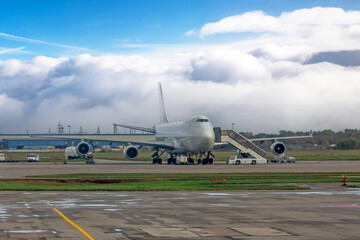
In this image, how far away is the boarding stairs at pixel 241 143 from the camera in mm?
95438

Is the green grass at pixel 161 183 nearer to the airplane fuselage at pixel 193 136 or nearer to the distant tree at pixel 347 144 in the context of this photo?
the airplane fuselage at pixel 193 136

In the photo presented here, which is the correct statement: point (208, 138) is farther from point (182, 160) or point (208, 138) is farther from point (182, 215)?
point (182, 215)

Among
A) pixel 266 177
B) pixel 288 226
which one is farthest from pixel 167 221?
pixel 266 177

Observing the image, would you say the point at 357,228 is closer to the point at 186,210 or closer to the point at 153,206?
the point at 186,210

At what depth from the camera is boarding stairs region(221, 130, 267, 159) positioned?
9544 centimetres

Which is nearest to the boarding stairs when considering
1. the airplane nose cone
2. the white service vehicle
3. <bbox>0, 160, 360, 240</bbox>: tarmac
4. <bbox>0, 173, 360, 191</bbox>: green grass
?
the white service vehicle

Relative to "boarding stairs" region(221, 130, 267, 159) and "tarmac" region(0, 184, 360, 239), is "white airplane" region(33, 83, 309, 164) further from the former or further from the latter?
"tarmac" region(0, 184, 360, 239)

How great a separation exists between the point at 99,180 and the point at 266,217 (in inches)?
1151

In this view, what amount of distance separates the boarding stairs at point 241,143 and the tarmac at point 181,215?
58708mm

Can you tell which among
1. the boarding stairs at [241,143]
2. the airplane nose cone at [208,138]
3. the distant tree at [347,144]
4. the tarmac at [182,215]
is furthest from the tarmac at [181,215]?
the distant tree at [347,144]

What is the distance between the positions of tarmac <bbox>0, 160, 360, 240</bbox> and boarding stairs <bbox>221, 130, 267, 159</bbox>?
5871 centimetres

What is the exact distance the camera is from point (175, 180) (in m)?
51.1

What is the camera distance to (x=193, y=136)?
85438 millimetres

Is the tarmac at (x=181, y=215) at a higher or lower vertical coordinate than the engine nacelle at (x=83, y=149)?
lower
